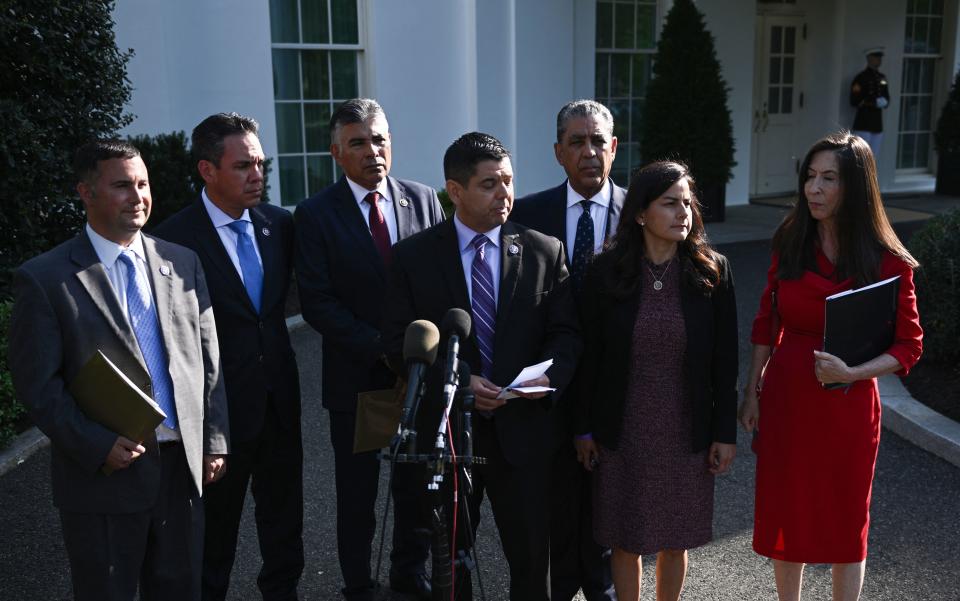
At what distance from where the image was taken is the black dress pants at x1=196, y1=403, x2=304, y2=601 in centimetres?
388

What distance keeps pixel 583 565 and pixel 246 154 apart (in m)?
2.33

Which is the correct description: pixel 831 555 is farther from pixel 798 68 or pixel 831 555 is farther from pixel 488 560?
pixel 798 68

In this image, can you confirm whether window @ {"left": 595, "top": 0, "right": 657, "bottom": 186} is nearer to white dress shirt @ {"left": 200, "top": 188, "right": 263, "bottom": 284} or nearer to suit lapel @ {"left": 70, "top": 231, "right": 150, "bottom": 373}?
white dress shirt @ {"left": 200, "top": 188, "right": 263, "bottom": 284}

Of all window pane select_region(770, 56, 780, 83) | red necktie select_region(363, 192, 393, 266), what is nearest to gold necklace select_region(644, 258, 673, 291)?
red necktie select_region(363, 192, 393, 266)

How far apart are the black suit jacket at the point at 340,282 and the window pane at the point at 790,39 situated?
1323 centimetres

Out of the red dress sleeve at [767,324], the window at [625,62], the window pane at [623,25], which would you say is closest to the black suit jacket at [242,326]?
the red dress sleeve at [767,324]

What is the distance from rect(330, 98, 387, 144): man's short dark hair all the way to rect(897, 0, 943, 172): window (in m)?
14.9

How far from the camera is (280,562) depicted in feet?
13.3

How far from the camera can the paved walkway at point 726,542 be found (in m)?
4.27

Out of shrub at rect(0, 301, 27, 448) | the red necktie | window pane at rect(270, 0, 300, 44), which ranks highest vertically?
window pane at rect(270, 0, 300, 44)

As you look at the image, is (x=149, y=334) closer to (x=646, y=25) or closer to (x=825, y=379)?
(x=825, y=379)

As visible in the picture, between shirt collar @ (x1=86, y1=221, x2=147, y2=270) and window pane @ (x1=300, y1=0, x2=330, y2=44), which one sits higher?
window pane @ (x1=300, y1=0, x2=330, y2=44)

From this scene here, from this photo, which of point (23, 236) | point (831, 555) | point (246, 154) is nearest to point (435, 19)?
point (23, 236)

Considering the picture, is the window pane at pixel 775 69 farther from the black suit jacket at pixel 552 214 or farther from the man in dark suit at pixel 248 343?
the man in dark suit at pixel 248 343
